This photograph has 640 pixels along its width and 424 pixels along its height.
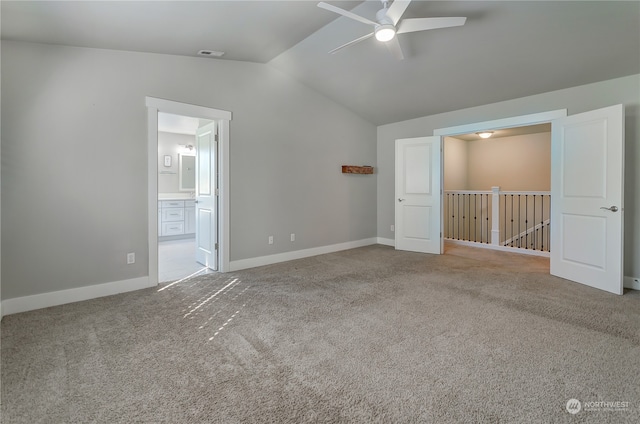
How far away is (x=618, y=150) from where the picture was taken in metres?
3.27

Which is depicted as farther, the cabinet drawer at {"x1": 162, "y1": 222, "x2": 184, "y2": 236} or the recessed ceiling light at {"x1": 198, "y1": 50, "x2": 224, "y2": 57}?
the cabinet drawer at {"x1": 162, "y1": 222, "x2": 184, "y2": 236}

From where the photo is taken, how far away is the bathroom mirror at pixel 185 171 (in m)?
7.66

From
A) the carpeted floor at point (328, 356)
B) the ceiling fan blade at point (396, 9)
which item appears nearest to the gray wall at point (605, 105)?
the carpeted floor at point (328, 356)

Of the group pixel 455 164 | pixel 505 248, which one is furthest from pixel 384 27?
pixel 455 164

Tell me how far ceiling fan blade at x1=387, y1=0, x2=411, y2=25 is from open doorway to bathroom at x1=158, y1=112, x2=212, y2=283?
4279 millimetres

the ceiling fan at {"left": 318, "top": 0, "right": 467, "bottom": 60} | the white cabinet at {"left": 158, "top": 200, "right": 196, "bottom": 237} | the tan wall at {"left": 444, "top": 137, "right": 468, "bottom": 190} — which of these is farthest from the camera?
the tan wall at {"left": 444, "top": 137, "right": 468, "bottom": 190}

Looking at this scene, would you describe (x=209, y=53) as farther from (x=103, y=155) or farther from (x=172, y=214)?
(x=172, y=214)

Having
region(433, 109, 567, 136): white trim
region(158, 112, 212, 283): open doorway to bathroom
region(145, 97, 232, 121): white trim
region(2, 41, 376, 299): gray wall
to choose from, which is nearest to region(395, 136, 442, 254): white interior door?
region(433, 109, 567, 136): white trim

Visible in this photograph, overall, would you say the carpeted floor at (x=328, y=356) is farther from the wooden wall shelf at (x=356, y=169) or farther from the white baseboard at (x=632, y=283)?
the wooden wall shelf at (x=356, y=169)

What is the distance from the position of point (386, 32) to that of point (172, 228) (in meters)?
6.10

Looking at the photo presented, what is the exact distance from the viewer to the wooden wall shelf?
226 inches

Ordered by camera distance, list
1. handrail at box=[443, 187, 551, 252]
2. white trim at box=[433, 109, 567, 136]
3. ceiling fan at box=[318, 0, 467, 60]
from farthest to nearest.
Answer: handrail at box=[443, 187, 551, 252] → white trim at box=[433, 109, 567, 136] → ceiling fan at box=[318, 0, 467, 60]

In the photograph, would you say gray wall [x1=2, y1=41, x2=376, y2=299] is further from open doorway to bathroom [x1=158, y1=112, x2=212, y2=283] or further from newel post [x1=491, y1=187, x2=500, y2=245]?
newel post [x1=491, y1=187, x2=500, y2=245]

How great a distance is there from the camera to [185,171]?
772 centimetres
